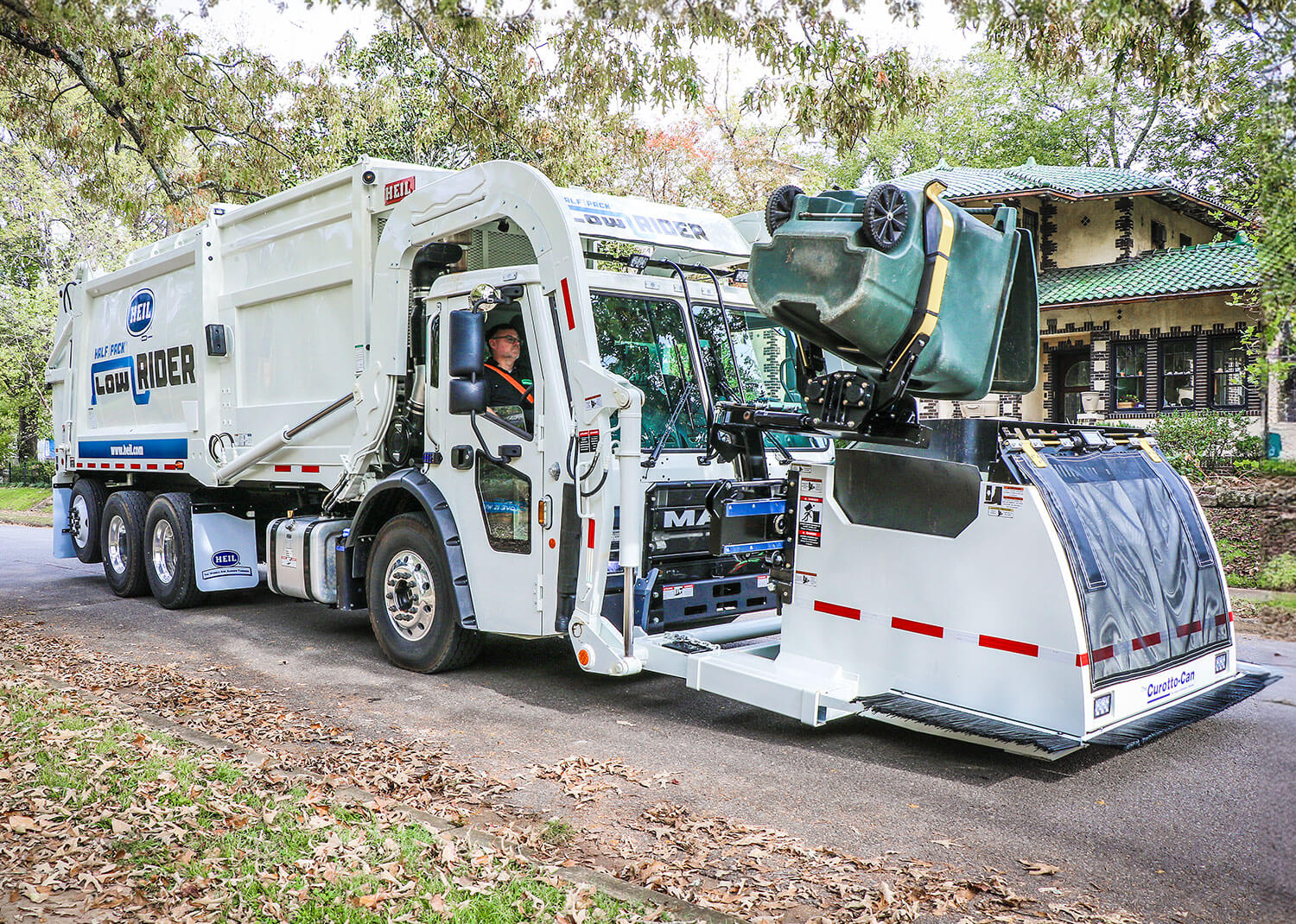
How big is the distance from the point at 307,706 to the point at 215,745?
3.21 feet

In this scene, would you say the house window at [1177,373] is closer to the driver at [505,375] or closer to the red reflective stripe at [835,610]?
the red reflective stripe at [835,610]

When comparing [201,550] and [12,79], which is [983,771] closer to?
[201,550]

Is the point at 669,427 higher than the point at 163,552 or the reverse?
higher

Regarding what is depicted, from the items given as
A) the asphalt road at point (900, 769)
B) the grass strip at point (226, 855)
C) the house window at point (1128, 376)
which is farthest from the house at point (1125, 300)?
the grass strip at point (226, 855)

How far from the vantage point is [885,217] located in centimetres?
462

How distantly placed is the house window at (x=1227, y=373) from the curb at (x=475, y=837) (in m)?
21.8

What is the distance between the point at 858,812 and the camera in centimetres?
442

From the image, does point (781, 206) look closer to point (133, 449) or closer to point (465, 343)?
point (465, 343)

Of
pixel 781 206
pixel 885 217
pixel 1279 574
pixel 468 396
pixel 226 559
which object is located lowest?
pixel 1279 574

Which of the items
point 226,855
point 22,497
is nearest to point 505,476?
point 226,855

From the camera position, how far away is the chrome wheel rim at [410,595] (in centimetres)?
689

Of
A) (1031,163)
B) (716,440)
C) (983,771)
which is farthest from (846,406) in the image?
(1031,163)

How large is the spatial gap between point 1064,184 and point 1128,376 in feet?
15.1

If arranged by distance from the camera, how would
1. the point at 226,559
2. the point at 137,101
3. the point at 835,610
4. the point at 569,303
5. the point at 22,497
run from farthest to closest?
the point at 22,497
the point at 226,559
the point at 137,101
the point at 569,303
the point at 835,610
